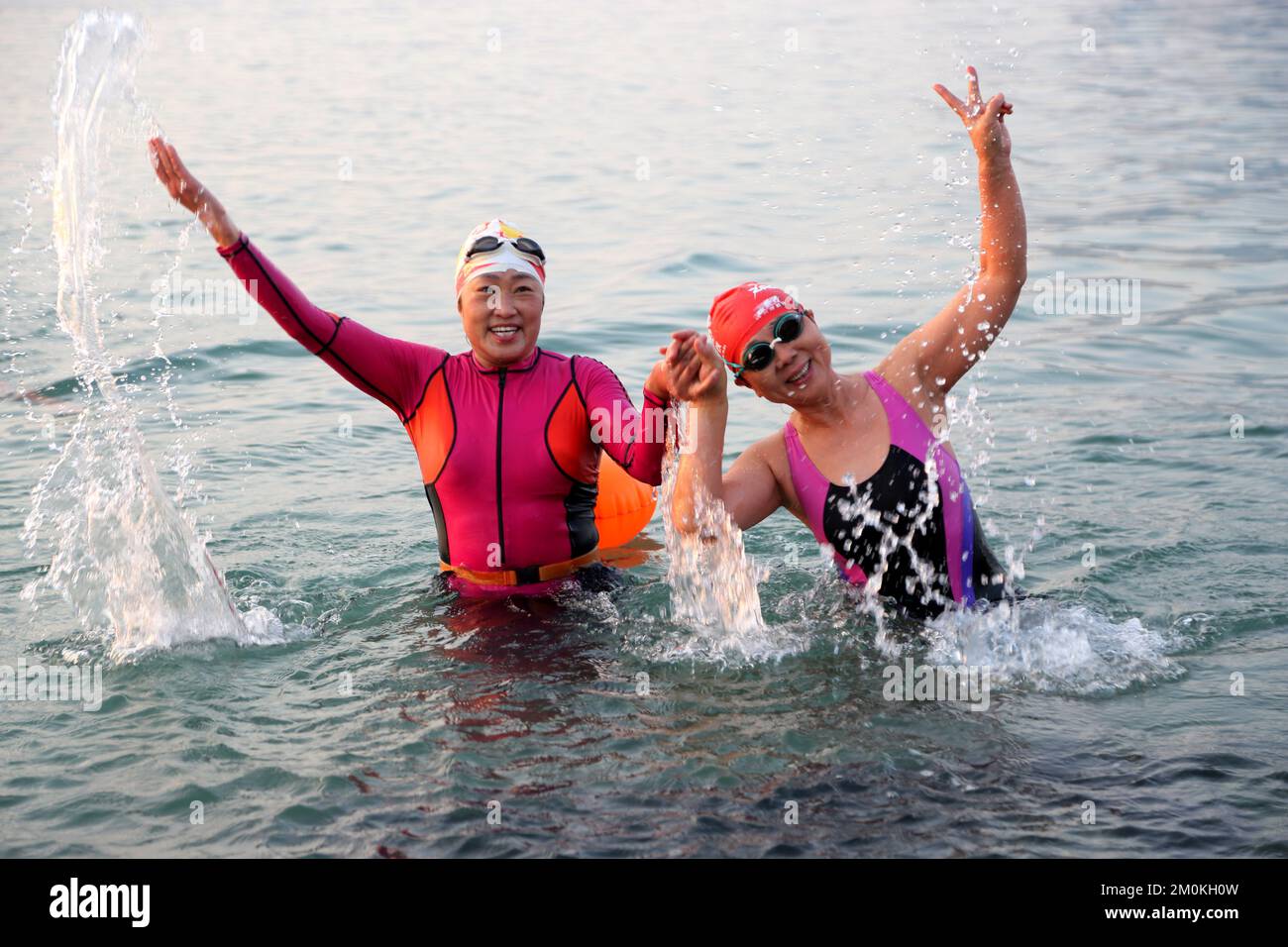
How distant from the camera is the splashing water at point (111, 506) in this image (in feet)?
18.4

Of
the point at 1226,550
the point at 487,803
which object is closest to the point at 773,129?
the point at 1226,550

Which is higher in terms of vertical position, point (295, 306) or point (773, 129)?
point (773, 129)

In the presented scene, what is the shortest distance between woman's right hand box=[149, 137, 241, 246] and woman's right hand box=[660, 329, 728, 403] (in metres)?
1.87

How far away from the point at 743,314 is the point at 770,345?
0.15 m

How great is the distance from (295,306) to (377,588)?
1.71 m

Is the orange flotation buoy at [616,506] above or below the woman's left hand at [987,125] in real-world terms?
below

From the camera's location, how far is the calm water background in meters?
4.60

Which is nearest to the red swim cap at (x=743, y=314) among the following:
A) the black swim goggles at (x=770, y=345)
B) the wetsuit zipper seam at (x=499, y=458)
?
the black swim goggles at (x=770, y=345)

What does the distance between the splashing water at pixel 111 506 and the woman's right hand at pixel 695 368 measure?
2364 millimetres

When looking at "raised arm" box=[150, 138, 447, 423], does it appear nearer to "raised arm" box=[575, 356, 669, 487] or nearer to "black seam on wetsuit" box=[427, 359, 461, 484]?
"black seam on wetsuit" box=[427, 359, 461, 484]

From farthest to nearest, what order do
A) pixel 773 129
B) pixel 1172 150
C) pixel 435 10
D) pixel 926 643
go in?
pixel 435 10
pixel 773 129
pixel 1172 150
pixel 926 643

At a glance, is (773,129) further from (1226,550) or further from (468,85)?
(1226,550)

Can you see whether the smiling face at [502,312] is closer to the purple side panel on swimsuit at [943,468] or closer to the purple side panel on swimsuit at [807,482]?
the purple side panel on swimsuit at [807,482]

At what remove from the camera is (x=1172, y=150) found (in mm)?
18125
